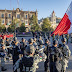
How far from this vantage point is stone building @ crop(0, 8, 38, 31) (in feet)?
172

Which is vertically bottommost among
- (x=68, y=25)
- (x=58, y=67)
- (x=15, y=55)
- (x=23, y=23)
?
(x=58, y=67)

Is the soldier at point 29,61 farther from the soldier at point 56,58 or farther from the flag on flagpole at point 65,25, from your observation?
the flag on flagpole at point 65,25

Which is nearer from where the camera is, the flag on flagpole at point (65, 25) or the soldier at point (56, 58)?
the soldier at point (56, 58)

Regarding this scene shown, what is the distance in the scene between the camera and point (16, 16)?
178ft

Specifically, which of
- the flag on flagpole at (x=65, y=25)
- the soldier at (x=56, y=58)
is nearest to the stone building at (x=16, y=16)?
the flag on flagpole at (x=65, y=25)

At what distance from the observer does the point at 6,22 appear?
173ft

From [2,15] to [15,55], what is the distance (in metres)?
49.3

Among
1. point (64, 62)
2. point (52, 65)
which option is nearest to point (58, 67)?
point (52, 65)

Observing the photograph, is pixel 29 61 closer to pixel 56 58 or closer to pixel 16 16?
pixel 56 58

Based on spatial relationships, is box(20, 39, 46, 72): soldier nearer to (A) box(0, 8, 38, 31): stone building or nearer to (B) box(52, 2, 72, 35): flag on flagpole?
(B) box(52, 2, 72, 35): flag on flagpole

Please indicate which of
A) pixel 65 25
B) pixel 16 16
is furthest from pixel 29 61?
pixel 16 16

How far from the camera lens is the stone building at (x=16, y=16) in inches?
2063

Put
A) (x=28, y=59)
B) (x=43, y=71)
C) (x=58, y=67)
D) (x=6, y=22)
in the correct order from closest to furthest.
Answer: (x=28, y=59), (x=58, y=67), (x=43, y=71), (x=6, y=22)

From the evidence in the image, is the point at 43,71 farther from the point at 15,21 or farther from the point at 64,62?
the point at 15,21
